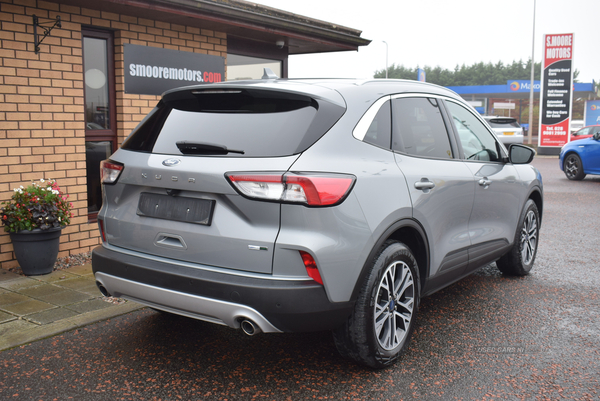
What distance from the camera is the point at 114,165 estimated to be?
3604 millimetres

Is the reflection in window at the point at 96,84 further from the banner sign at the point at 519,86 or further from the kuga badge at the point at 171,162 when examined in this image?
the banner sign at the point at 519,86

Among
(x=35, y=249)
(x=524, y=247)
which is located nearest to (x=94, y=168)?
(x=35, y=249)

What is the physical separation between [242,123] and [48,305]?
8.72ft

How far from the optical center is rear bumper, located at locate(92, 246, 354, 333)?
2947 millimetres

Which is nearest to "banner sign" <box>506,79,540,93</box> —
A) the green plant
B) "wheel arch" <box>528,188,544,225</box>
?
"wheel arch" <box>528,188,544,225</box>

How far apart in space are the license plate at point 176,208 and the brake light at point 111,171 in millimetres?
Result: 273

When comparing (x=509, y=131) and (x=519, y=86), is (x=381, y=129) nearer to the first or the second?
(x=509, y=131)

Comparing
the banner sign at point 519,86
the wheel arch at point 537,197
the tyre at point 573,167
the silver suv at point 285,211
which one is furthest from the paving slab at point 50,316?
the banner sign at point 519,86

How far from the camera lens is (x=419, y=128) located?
4.05 meters

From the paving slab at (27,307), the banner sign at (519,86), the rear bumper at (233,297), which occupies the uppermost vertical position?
the banner sign at (519,86)

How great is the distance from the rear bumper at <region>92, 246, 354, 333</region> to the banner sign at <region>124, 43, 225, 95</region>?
4239mm

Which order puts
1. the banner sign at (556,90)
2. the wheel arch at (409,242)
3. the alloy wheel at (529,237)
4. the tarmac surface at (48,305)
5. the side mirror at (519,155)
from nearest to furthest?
the wheel arch at (409,242) → the tarmac surface at (48,305) → the side mirror at (519,155) → the alloy wheel at (529,237) → the banner sign at (556,90)

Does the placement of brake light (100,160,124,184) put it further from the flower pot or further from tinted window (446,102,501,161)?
tinted window (446,102,501,161)

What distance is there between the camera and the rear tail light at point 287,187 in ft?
9.68
